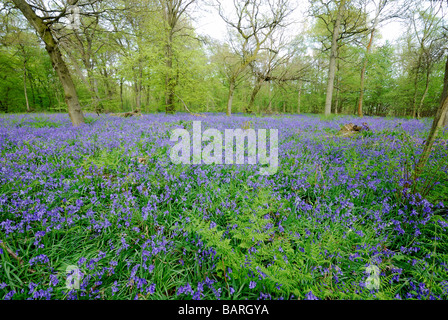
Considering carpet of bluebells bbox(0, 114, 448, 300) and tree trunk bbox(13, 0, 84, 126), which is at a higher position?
tree trunk bbox(13, 0, 84, 126)

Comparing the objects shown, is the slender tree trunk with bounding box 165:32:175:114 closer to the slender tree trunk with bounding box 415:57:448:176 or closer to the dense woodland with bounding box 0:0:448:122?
the dense woodland with bounding box 0:0:448:122

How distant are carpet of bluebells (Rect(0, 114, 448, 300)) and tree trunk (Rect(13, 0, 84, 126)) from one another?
4.48 metres

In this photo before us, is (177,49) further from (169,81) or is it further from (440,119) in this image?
(440,119)

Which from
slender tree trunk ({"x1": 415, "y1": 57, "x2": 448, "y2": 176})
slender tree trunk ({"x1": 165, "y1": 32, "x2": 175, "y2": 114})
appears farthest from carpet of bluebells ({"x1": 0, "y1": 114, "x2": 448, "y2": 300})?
slender tree trunk ({"x1": 165, "y1": 32, "x2": 175, "y2": 114})

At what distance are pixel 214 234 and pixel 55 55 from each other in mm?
9310

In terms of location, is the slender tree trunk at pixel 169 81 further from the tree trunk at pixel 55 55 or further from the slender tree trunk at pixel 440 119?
the slender tree trunk at pixel 440 119

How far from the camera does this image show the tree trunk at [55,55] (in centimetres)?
632

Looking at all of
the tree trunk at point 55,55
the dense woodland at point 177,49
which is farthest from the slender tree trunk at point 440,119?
the tree trunk at point 55,55

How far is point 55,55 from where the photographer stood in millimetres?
6891

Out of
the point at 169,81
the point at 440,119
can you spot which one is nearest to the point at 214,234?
Answer: the point at 440,119

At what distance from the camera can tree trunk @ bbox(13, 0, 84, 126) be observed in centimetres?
632
